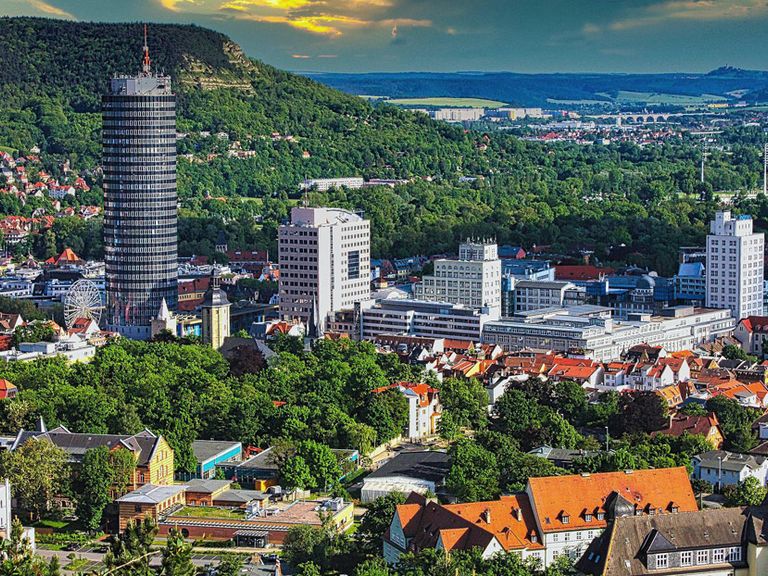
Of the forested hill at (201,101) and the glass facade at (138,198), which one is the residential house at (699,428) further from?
the forested hill at (201,101)

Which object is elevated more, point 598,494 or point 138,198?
point 138,198

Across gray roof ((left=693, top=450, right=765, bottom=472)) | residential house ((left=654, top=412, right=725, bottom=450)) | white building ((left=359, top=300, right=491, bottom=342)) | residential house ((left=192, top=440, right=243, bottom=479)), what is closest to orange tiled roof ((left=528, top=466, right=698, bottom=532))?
gray roof ((left=693, top=450, right=765, bottom=472))

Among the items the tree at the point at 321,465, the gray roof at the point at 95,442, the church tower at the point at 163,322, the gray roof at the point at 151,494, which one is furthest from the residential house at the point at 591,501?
the church tower at the point at 163,322

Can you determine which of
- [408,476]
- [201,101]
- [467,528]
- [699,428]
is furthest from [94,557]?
[201,101]

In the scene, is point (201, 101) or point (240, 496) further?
point (201, 101)

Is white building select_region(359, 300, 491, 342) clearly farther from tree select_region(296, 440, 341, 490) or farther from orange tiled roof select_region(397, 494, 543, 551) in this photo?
orange tiled roof select_region(397, 494, 543, 551)

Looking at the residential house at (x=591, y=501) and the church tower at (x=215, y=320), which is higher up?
the church tower at (x=215, y=320)

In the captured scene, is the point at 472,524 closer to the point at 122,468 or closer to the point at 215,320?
the point at 122,468
